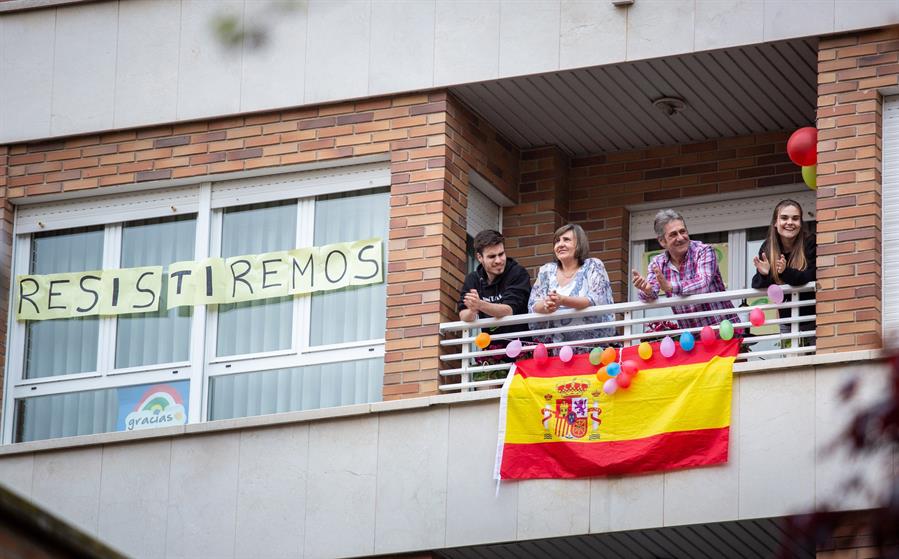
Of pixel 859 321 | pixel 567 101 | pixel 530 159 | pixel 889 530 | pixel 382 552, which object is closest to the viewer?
pixel 889 530

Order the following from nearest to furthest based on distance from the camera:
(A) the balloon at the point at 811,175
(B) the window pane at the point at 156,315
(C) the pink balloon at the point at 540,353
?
1. (C) the pink balloon at the point at 540,353
2. (A) the balloon at the point at 811,175
3. (B) the window pane at the point at 156,315

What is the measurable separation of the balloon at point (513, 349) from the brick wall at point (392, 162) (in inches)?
29.3

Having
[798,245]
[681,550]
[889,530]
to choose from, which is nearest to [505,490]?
[681,550]

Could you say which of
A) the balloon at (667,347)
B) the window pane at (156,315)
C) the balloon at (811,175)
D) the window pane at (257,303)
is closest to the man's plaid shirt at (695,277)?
the balloon at (667,347)

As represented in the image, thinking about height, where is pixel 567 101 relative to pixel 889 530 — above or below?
above

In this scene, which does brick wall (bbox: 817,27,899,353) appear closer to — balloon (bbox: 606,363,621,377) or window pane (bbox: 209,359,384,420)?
balloon (bbox: 606,363,621,377)

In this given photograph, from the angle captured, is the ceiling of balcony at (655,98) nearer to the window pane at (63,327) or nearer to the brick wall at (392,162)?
the brick wall at (392,162)

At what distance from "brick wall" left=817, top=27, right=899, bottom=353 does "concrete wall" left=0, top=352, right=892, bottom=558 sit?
0.48 metres

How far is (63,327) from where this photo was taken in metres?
17.0

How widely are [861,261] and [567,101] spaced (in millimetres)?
3281

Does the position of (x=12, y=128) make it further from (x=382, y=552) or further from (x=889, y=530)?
(x=889, y=530)

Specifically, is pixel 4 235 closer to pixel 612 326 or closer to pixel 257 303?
pixel 257 303

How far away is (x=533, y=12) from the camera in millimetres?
15438

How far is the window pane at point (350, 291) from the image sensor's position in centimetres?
1574
